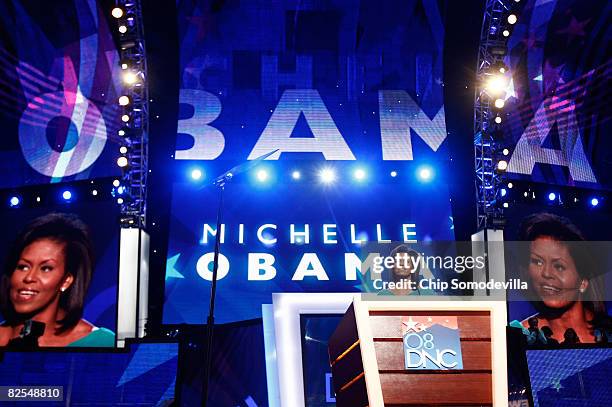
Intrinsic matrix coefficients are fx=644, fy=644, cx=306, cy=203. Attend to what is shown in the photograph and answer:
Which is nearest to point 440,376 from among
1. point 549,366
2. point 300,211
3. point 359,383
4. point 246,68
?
point 359,383

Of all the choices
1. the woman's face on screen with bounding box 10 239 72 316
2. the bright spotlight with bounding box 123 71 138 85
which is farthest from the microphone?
the bright spotlight with bounding box 123 71 138 85

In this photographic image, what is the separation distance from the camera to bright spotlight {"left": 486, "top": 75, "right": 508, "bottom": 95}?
934 cm

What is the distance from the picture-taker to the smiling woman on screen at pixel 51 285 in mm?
9602

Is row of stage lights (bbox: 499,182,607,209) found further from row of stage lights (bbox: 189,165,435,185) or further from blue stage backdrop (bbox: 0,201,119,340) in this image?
blue stage backdrop (bbox: 0,201,119,340)

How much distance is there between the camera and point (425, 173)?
34.2 feet

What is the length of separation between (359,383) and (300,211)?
787 cm

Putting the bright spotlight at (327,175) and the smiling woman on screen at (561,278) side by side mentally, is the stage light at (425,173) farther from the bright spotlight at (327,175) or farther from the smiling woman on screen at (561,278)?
the smiling woman on screen at (561,278)

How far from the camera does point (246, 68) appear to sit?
409 inches

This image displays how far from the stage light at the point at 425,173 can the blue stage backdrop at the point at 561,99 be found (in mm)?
1286

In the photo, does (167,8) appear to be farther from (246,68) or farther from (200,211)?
(200,211)

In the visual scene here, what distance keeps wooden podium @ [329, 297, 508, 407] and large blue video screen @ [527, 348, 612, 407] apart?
15.5 feet

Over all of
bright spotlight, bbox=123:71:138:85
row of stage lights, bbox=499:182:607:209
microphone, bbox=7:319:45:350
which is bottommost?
microphone, bbox=7:319:45:350

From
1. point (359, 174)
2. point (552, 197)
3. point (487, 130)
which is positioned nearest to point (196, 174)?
point (359, 174)

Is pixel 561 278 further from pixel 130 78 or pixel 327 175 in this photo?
pixel 130 78
